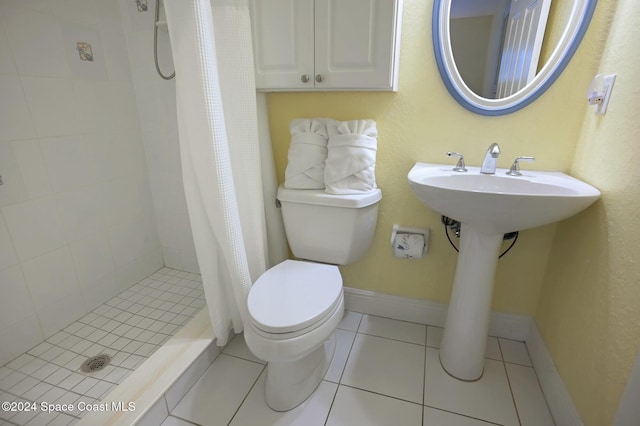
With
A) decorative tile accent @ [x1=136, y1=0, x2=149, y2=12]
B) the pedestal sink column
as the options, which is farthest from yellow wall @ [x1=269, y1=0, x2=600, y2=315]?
decorative tile accent @ [x1=136, y1=0, x2=149, y2=12]

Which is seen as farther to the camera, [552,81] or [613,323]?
[552,81]

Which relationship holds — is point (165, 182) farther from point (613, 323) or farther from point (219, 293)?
point (613, 323)

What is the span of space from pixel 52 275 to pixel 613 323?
2.18 metres

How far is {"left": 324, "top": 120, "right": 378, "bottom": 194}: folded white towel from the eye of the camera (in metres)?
1.23

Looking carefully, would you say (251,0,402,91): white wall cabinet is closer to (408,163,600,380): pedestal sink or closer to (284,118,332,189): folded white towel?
(284,118,332,189): folded white towel

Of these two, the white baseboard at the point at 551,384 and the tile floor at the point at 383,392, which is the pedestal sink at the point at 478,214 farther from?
the white baseboard at the point at 551,384

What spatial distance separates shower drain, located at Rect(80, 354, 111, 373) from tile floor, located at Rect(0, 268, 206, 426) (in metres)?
0.02

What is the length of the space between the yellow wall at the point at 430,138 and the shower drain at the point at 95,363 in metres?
1.13

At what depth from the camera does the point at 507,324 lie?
56.4 inches

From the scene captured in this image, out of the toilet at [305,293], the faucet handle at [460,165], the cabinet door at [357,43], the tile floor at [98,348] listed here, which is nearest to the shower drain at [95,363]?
the tile floor at [98,348]

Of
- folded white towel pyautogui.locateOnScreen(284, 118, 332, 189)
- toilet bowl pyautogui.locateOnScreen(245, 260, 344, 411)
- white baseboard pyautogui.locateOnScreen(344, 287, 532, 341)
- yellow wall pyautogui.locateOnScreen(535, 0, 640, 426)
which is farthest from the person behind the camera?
white baseboard pyautogui.locateOnScreen(344, 287, 532, 341)

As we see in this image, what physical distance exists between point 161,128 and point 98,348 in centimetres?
119

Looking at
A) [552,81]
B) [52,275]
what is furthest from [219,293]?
[552,81]

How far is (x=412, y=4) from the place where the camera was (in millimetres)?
1168
